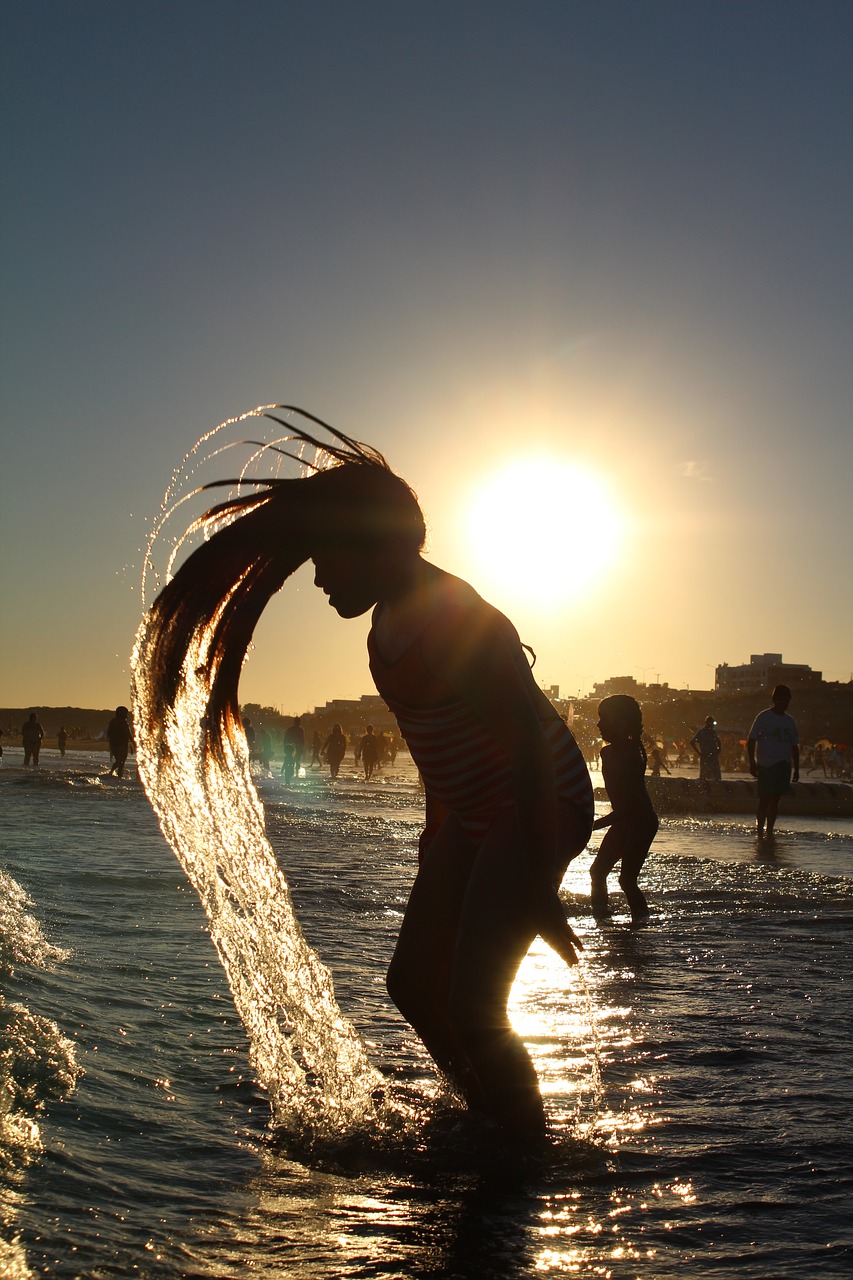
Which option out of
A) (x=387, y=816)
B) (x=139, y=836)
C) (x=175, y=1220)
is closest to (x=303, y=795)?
(x=387, y=816)

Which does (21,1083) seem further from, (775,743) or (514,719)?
(775,743)

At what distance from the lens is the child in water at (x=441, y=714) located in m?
3.19

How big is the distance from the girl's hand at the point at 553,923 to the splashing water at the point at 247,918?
0.78 meters

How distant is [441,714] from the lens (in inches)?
132

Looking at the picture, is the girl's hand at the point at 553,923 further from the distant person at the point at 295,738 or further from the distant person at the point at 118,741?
the distant person at the point at 295,738

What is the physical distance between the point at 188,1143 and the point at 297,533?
163 cm

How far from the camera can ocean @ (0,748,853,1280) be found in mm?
2609

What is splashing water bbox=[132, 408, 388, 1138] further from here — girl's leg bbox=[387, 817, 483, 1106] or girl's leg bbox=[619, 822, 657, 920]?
girl's leg bbox=[619, 822, 657, 920]

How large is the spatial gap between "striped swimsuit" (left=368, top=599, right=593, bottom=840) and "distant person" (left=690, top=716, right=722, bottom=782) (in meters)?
22.2

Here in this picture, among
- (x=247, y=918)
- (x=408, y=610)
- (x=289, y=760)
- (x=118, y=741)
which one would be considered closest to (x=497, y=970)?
(x=408, y=610)

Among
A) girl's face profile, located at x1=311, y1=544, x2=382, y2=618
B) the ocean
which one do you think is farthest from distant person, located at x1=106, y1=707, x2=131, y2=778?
girl's face profile, located at x1=311, y1=544, x2=382, y2=618

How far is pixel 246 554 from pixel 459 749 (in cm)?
86

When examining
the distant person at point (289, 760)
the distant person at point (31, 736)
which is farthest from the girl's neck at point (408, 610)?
the distant person at point (31, 736)

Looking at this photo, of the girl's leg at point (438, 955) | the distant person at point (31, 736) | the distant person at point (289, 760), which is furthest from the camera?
the distant person at point (31, 736)
